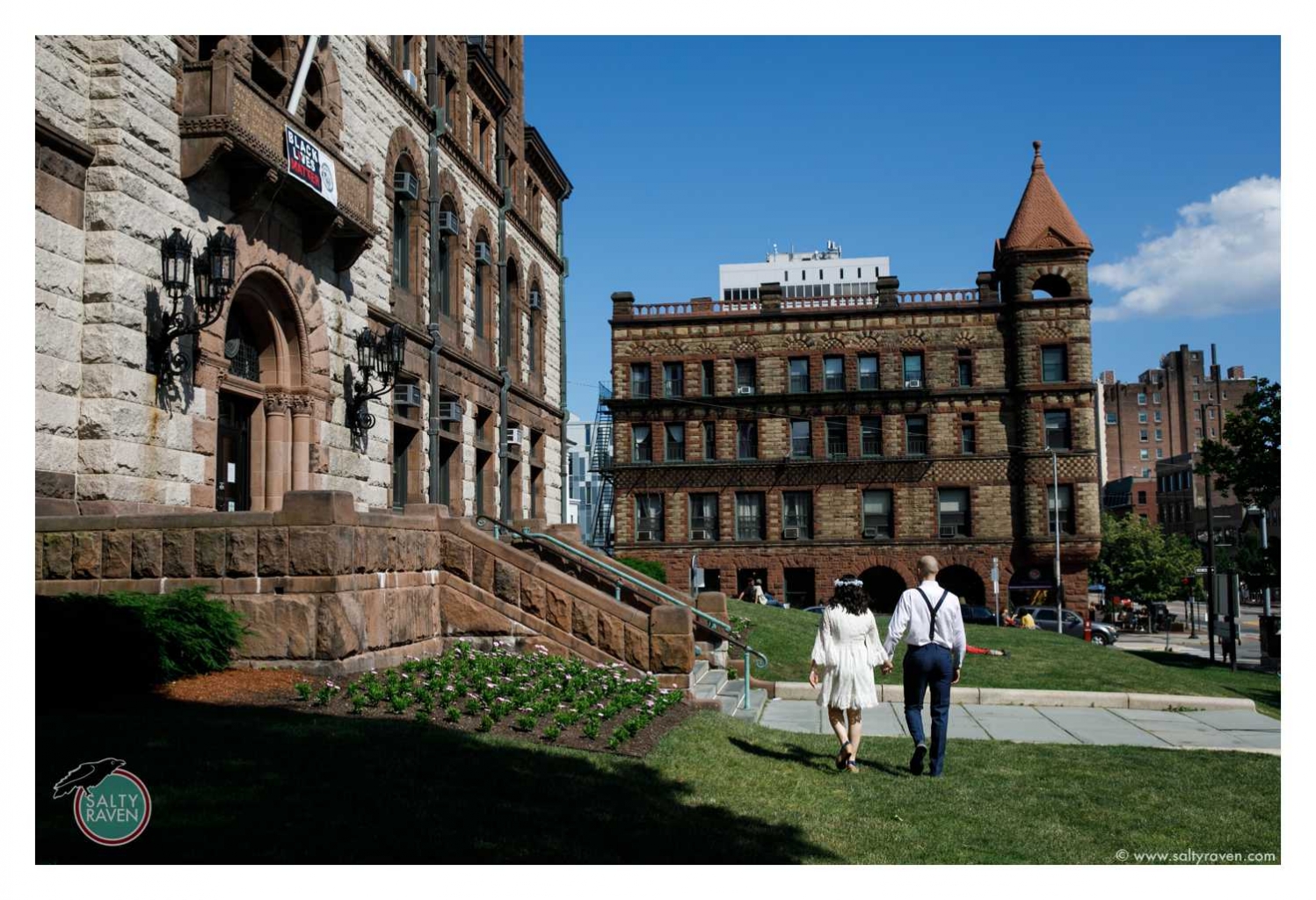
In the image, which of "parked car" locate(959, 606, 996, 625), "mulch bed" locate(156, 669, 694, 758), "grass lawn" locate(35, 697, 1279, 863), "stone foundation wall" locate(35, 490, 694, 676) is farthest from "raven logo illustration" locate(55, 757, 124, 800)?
"parked car" locate(959, 606, 996, 625)

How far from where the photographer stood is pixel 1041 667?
19578 mm

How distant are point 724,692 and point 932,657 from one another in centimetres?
558

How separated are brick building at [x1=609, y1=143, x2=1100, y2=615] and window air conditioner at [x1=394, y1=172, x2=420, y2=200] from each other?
36.2 metres

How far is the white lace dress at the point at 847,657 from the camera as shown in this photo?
10.3 m

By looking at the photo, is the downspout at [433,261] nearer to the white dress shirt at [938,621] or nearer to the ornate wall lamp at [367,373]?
the ornate wall lamp at [367,373]

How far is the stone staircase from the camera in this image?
543 inches

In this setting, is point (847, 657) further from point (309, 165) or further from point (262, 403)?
point (309, 165)

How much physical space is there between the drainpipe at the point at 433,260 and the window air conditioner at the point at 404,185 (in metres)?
1.35

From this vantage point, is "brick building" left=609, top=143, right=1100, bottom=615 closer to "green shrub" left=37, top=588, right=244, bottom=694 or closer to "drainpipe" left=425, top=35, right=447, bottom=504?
"drainpipe" left=425, top=35, right=447, bottom=504

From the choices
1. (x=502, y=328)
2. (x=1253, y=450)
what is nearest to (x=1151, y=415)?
(x=1253, y=450)

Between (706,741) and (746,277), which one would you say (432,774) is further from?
(746,277)

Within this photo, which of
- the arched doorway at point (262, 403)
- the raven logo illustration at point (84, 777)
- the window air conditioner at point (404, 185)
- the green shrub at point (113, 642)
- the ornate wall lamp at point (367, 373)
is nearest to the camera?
the raven logo illustration at point (84, 777)

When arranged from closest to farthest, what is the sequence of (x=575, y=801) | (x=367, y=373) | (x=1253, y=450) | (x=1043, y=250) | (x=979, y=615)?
(x=575, y=801) → (x=367, y=373) → (x=1253, y=450) → (x=979, y=615) → (x=1043, y=250)

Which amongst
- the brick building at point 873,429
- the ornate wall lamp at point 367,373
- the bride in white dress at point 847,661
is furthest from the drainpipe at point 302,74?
the brick building at point 873,429
